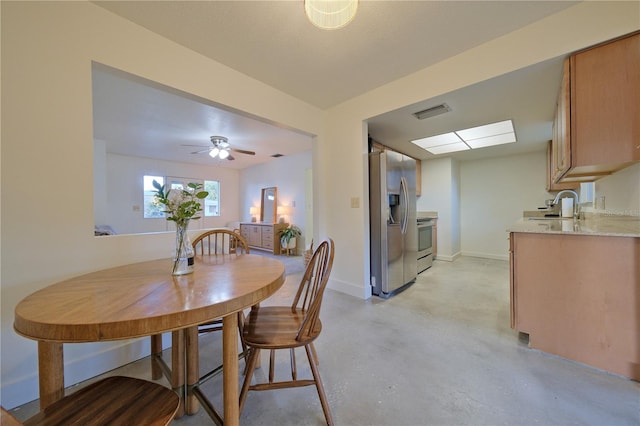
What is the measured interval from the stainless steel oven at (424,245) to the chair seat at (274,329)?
3.01 m

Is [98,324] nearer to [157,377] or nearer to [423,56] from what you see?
[157,377]

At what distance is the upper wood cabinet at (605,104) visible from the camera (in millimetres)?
1455

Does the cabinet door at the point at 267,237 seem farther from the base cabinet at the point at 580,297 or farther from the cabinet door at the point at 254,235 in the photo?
the base cabinet at the point at 580,297

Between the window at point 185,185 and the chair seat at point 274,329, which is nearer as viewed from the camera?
the chair seat at point 274,329

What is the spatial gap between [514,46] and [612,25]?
19.2 inches

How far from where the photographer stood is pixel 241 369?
5.43ft

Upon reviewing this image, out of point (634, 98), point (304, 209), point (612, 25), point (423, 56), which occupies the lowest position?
point (304, 209)

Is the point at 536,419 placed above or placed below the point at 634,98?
below

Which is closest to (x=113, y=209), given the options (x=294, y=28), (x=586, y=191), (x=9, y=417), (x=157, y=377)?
(x=157, y=377)

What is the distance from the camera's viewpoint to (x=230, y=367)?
3.12 ft

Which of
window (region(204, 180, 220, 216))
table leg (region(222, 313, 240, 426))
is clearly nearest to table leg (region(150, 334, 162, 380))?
table leg (region(222, 313, 240, 426))

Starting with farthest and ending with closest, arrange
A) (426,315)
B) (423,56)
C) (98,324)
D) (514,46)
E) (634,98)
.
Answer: (426,315) < (423,56) < (514,46) < (634,98) < (98,324)

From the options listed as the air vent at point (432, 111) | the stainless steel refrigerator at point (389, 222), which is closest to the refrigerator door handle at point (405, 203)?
the stainless steel refrigerator at point (389, 222)

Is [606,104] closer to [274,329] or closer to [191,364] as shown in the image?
[274,329]
